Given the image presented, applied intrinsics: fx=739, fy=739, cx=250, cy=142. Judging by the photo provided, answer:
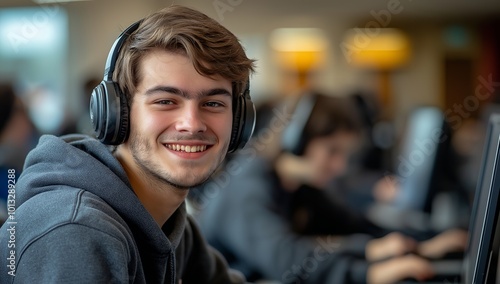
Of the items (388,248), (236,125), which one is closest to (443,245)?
(388,248)

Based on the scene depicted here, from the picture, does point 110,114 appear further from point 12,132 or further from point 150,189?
point 12,132

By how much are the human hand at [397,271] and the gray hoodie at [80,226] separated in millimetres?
972

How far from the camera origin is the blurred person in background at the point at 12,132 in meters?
2.80

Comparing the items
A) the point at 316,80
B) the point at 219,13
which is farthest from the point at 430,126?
the point at 316,80

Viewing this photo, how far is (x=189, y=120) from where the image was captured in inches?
43.9

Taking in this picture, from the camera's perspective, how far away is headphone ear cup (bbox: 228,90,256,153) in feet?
4.03

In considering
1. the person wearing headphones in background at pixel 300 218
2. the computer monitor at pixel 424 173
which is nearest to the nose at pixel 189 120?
the person wearing headphones in background at pixel 300 218

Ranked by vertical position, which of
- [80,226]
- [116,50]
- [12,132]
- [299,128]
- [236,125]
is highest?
[116,50]

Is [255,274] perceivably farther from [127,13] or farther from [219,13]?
[127,13]

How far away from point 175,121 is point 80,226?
256mm

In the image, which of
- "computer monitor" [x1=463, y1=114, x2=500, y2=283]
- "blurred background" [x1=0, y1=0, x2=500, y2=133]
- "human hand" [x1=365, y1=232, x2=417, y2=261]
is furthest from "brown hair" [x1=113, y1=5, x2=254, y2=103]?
"blurred background" [x1=0, y1=0, x2=500, y2=133]

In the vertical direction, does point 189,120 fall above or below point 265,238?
above

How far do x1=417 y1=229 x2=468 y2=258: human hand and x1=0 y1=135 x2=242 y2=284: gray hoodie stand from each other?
4.74 ft

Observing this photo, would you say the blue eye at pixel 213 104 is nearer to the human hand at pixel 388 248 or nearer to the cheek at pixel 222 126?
the cheek at pixel 222 126
